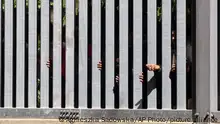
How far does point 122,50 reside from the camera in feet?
14.6

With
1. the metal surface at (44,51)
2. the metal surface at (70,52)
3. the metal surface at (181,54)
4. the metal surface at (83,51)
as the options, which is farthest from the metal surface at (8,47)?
the metal surface at (181,54)

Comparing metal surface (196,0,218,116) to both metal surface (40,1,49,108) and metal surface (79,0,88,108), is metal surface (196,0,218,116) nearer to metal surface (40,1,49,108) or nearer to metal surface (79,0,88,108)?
metal surface (79,0,88,108)

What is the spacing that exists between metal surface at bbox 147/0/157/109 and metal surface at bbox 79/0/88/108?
1.99 feet

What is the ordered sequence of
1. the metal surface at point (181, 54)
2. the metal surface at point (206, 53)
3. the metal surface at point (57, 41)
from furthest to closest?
1. the metal surface at point (57, 41)
2. the metal surface at point (181, 54)
3. the metal surface at point (206, 53)

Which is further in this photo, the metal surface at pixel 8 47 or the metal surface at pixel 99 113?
the metal surface at pixel 8 47

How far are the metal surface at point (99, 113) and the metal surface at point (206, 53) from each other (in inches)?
8.8

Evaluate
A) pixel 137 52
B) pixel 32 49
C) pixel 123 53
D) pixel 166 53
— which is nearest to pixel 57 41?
pixel 32 49

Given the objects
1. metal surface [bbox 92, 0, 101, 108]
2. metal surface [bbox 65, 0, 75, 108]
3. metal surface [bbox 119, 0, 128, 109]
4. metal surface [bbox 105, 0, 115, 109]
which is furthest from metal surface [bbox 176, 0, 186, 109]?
metal surface [bbox 65, 0, 75, 108]

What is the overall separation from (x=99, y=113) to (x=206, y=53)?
3.81 ft

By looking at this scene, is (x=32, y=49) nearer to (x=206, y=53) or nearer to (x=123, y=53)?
(x=123, y=53)

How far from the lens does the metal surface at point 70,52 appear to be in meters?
4.49

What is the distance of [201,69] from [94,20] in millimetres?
1116

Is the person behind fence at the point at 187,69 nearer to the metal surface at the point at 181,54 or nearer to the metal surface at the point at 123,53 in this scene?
the metal surface at the point at 181,54

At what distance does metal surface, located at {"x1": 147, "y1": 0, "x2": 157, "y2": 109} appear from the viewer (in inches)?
174
